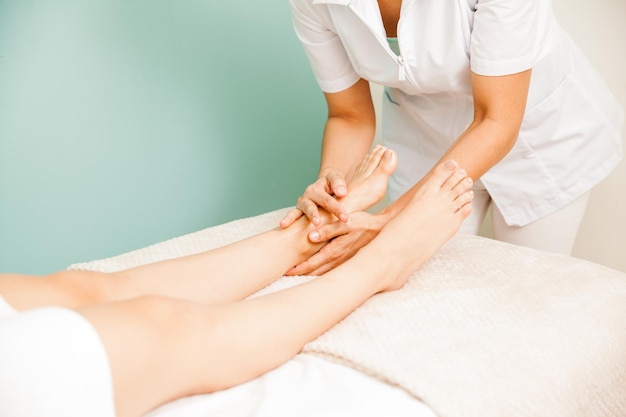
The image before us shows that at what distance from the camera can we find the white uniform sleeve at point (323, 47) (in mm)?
1510

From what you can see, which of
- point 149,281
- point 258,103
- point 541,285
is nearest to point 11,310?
point 149,281

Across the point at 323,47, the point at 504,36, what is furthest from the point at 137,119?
the point at 504,36

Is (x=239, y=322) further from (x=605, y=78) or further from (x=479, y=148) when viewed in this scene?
(x=605, y=78)

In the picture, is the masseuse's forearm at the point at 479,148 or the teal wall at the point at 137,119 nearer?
the masseuse's forearm at the point at 479,148

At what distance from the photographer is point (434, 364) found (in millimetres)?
921

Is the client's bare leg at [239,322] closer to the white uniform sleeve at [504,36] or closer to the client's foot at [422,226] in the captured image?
the client's foot at [422,226]

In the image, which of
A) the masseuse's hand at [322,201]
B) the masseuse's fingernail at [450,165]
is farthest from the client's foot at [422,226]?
the masseuse's hand at [322,201]

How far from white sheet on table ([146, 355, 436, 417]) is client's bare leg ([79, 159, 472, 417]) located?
20 millimetres

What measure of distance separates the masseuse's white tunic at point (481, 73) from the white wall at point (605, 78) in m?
0.34

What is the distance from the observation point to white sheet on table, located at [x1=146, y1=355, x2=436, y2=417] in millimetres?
838

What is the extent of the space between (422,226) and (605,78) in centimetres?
102

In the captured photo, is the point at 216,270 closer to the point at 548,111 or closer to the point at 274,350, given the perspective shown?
the point at 274,350

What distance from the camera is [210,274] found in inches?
46.8

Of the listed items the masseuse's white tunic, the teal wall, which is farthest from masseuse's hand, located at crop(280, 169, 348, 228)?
the teal wall
